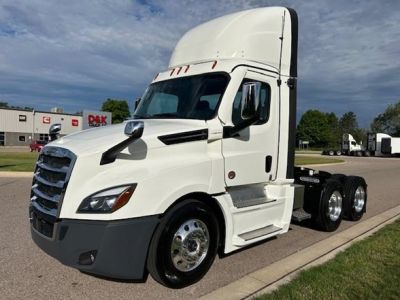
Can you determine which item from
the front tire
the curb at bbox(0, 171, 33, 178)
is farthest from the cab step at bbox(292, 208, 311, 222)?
the curb at bbox(0, 171, 33, 178)

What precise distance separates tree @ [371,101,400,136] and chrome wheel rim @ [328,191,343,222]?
365ft

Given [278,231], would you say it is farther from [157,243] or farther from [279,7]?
[279,7]

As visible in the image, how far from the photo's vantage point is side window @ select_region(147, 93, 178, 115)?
5.79 m

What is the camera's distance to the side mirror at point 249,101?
17.3 ft

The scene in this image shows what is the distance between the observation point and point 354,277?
5.14 metres

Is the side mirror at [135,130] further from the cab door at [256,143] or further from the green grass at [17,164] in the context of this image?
the green grass at [17,164]

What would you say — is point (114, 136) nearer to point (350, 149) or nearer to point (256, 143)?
point (256, 143)

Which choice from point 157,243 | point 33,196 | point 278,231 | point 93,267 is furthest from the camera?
point 278,231

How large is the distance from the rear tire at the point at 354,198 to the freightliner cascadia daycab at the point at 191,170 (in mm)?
1044

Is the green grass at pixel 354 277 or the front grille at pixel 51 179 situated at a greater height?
the front grille at pixel 51 179

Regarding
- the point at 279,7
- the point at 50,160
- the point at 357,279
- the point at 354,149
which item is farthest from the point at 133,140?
A: the point at 354,149

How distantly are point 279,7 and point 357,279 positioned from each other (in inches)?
161

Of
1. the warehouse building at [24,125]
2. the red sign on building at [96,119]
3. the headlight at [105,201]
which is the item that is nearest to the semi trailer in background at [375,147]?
the red sign on building at [96,119]

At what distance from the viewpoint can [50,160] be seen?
4.75m
